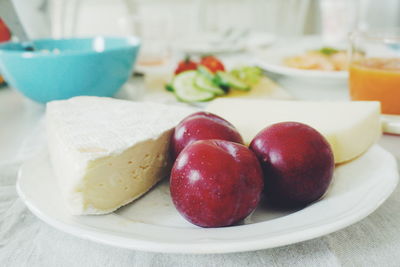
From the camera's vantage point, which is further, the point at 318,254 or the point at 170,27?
the point at 170,27

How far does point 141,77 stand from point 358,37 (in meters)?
0.91

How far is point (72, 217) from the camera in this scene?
1.72ft

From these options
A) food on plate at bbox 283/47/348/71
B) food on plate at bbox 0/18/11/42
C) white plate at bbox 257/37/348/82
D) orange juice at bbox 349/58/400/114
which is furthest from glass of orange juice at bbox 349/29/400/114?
food on plate at bbox 0/18/11/42

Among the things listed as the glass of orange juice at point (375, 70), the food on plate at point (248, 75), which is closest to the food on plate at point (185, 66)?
the food on plate at point (248, 75)

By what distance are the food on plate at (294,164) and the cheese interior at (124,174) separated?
182 millimetres

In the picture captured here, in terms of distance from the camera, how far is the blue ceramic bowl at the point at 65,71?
1.09m

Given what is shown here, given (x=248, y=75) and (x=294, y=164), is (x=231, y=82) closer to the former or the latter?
(x=248, y=75)

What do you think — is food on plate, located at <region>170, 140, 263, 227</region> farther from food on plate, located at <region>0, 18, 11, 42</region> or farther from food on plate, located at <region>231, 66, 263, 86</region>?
food on plate, located at <region>0, 18, 11, 42</region>

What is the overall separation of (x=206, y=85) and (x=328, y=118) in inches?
24.4

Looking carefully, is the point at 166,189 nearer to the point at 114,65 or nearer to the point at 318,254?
the point at 318,254

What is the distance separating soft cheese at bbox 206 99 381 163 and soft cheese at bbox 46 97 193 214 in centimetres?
12

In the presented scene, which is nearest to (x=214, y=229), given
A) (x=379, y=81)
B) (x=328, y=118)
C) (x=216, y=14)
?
(x=328, y=118)

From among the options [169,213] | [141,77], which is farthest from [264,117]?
[141,77]

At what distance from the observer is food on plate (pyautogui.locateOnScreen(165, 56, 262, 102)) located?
1.25 meters
